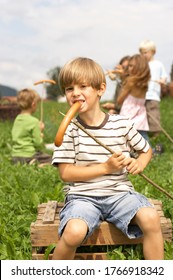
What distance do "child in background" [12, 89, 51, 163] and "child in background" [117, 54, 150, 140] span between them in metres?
1.07

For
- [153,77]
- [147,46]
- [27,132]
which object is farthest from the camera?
[153,77]

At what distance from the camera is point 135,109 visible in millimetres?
6875

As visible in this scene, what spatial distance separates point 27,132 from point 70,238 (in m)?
4.06

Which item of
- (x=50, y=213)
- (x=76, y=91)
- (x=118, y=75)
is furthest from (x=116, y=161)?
(x=118, y=75)

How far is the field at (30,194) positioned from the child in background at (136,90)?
57 cm

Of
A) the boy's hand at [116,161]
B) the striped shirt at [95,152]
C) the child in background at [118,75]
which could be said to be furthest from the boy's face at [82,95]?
the child in background at [118,75]

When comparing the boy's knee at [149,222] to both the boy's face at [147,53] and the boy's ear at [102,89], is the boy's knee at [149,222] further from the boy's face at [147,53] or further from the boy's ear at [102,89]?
the boy's face at [147,53]

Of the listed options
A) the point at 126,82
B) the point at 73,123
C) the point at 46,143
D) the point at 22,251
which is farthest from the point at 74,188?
the point at 46,143

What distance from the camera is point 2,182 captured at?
5250 millimetres

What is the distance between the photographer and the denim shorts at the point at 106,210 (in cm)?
299

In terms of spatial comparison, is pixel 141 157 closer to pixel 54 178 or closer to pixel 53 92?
pixel 54 178

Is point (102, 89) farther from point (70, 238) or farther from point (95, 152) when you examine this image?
point (70, 238)
